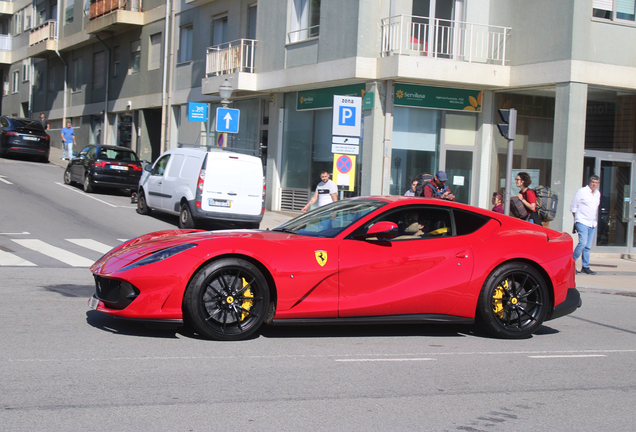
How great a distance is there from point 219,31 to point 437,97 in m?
10.5

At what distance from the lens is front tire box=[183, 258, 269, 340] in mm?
5762

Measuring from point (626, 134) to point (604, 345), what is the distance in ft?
40.2

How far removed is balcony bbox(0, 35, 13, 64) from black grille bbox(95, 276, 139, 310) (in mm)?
47888

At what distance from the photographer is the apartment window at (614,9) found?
16656 mm

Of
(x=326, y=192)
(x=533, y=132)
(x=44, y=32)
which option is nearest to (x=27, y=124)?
(x=44, y=32)

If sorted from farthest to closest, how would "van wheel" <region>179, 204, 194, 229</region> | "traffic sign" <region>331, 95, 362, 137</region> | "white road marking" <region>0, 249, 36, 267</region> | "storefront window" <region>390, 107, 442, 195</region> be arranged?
"storefront window" <region>390, 107, 442, 195</region> → "van wheel" <region>179, 204, 194, 229</region> → "traffic sign" <region>331, 95, 362, 137</region> → "white road marking" <region>0, 249, 36, 267</region>

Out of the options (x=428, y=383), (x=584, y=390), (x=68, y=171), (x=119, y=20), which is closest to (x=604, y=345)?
(x=584, y=390)

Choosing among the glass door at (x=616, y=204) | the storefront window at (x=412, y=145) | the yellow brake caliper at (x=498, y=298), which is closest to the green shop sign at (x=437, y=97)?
the storefront window at (x=412, y=145)

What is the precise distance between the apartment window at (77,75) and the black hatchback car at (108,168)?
17.1 metres

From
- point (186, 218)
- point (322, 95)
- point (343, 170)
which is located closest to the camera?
point (343, 170)

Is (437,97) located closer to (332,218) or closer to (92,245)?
(92,245)

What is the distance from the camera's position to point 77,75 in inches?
1503

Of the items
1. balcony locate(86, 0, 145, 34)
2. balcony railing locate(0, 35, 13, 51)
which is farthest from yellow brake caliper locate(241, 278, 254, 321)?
balcony railing locate(0, 35, 13, 51)

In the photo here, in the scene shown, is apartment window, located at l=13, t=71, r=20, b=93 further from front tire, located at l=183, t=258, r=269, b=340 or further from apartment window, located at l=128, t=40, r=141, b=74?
front tire, located at l=183, t=258, r=269, b=340
